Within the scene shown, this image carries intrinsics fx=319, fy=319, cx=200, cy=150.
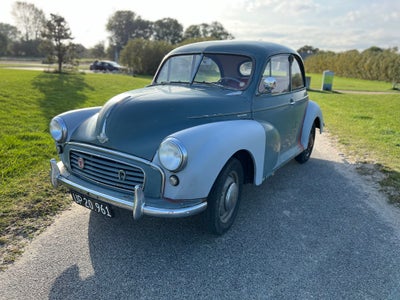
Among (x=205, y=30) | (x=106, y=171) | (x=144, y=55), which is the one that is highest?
(x=205, y=30)

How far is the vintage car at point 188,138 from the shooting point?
8.43 feet

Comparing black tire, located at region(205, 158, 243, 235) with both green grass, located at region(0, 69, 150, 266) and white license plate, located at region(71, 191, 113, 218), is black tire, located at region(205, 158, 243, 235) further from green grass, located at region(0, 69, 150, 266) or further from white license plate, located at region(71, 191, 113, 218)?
green grass, located at region(0, 69, 150, 266)

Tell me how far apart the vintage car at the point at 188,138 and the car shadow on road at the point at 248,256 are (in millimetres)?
350

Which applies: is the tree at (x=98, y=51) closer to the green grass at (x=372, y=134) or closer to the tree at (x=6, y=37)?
the tree at (x=6, y=37)

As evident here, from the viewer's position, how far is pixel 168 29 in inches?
2852

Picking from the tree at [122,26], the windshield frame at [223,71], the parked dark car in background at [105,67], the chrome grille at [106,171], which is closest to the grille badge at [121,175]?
the chrome grille at [106,171]

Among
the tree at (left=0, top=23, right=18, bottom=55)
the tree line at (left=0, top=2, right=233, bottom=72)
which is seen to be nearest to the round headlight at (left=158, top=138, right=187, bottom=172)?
the tree line at (left=0, top=2, right=233, bottom=72)

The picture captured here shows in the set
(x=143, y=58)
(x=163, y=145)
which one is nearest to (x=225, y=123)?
(x=163, y=145)

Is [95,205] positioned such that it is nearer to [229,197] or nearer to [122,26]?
[229,197]

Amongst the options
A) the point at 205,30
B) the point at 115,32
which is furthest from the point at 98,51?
the point at 205,30

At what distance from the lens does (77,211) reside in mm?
3604

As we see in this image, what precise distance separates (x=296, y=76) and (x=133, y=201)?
10.9 feet

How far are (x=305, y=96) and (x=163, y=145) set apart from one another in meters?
3.31

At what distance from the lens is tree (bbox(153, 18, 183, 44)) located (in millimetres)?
71688
